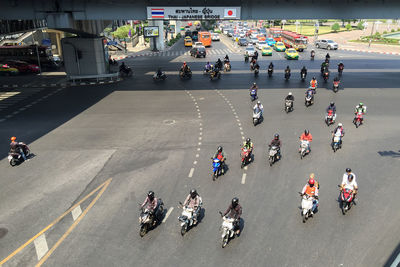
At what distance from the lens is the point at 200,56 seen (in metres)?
51.8

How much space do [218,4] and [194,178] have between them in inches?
791

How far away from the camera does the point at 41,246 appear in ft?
35.1

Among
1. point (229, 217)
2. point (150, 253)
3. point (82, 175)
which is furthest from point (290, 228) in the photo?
point (82, 175)

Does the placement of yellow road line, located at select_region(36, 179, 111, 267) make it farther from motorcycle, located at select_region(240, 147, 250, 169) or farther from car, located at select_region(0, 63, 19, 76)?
car, located at select_region(0, 63, 19, 76)

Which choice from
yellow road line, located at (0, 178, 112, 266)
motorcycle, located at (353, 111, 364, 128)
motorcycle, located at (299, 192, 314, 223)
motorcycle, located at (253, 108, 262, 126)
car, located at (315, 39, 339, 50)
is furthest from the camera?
car, located at (315, 39, 339, 50)

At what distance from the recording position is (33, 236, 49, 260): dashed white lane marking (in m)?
10.4

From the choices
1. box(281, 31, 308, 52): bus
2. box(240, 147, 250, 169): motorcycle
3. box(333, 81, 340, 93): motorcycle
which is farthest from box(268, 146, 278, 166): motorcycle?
box(281, 31, 308, 52): bus

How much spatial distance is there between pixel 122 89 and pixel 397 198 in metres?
25.6

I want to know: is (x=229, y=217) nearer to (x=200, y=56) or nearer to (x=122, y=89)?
(x=122, y=89)

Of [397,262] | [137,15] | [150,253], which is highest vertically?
[137,15]

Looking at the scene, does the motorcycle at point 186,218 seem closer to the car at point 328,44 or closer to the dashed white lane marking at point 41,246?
the dashed white lane marking at point 41,246

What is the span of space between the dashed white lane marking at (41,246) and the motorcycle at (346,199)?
34.1ft

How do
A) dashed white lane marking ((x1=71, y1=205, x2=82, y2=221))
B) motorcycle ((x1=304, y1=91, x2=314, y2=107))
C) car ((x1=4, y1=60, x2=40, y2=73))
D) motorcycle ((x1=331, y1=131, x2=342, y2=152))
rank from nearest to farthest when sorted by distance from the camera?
dashed white lane marking ((x1=71, y1=205, x2=82, y2=221)), motorcycle ((x1=331, y1=131, x2=342, y2=152)), motorcycle ((x1=304, y1=91, x2=314, y2=107)), car ((x1=4, y1=60, x2=40, y2=73))

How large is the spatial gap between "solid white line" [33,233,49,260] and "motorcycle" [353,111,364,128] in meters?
18.7
